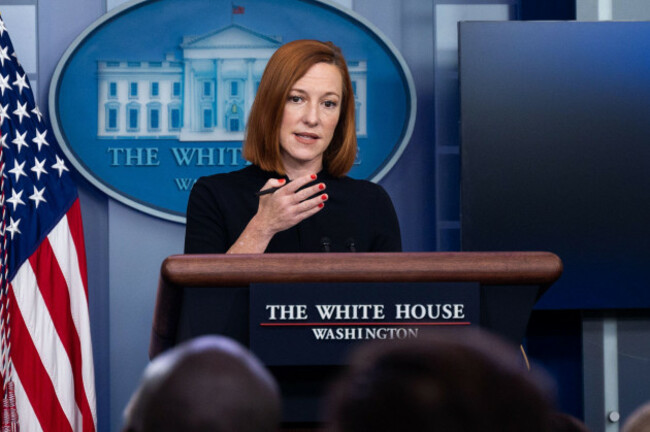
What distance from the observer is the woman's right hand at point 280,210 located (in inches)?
52.5

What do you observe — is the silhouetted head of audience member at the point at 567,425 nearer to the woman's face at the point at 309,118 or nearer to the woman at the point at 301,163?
the woman at the point at 301,163

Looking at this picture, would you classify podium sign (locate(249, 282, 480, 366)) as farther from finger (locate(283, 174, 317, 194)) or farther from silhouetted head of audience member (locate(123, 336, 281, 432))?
silhouetted head of audience member (locate(123, 336, 281, 432))

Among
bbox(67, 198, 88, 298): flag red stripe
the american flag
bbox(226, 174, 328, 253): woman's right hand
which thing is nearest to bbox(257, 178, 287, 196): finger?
bbox(226, 174, 328, 253): woman's right hand

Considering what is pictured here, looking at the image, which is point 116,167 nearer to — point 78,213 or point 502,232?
point 78,213

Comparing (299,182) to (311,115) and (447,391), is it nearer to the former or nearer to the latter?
(311,115)

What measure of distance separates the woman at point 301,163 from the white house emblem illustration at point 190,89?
117 centimetres

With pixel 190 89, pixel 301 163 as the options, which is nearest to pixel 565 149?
pixel 301 163

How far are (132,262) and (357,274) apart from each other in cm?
228

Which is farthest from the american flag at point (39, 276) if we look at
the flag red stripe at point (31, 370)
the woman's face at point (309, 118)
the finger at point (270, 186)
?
the finger at point (270, 186)

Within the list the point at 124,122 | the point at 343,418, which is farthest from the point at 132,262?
the point at 343,418

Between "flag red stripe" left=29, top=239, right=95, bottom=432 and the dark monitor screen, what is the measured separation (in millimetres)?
1484

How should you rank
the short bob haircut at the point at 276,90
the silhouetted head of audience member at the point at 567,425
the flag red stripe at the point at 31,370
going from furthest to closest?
the flag red stripe at the point at 31,370 → the short bob haircut at the point at 276,90 → the silhouetted head of audience member at the point at 567,425

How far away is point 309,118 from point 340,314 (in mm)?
948

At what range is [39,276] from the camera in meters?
2.74
